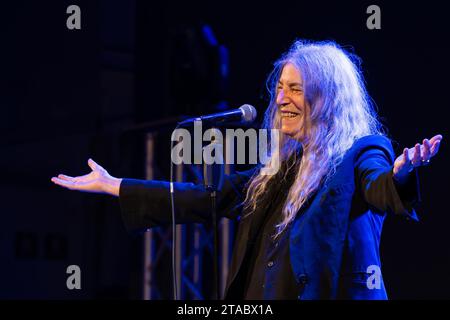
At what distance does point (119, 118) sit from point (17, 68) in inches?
30.5

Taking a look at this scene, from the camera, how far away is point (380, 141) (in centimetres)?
226

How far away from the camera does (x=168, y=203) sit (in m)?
2.62

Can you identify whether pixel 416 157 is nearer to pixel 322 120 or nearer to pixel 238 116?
pixel 322 120

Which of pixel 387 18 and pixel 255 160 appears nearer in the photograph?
pixel 255 160

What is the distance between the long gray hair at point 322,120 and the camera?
234 cm

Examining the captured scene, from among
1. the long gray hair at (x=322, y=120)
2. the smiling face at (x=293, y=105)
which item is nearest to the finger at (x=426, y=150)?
the long gray hair at (x=322, y=120)

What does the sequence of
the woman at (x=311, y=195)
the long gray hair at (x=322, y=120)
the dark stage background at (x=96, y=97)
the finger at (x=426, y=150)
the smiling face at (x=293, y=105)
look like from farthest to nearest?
the dark stage background at (x=96, y=97) < the smiling face at (x=293, y=105) < the long gray hair at (x=322, y=120) < the woman at (x=311, y=195) < the finger at (x=426, y=150)

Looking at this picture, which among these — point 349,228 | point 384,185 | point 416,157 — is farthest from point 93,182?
point 416,157

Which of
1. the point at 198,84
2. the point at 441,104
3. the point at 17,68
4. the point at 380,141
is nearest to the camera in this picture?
the point at 380,141

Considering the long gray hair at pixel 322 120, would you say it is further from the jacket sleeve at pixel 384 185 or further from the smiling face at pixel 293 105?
the jacket sleeve at pixel 384 185

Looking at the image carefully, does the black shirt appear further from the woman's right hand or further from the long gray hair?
the woman's right hand

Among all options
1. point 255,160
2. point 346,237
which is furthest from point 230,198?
point 346,237
